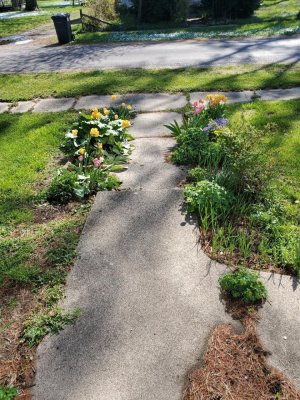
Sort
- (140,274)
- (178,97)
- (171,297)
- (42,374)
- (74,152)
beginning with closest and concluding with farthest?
(42,374) < (171,297) < (140,274) < (74,152) < (178,97)

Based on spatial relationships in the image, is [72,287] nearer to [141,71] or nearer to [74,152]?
[74,152]

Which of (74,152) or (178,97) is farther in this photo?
(178,97)

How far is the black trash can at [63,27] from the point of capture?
14.2 meters

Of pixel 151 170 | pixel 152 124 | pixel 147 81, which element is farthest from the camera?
pixel 147 81

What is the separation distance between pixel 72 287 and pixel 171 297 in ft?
2.58

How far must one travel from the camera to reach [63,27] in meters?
14.4

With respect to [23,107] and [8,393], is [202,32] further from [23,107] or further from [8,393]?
[8,393]

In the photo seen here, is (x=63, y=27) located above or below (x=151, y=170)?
above

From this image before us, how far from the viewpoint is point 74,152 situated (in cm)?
491

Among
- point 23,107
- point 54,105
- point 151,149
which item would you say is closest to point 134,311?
point 151,149

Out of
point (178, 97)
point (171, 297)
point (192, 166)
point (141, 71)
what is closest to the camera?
point (171, 297)

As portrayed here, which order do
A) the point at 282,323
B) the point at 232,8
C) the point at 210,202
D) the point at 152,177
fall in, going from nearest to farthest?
the point at 282,323, the point at 210,202, the point at 152,177, the point at 232,8

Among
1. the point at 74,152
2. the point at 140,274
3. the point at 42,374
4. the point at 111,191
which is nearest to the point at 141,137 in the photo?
the point at 74,152

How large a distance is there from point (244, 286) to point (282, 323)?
0.36 metres
